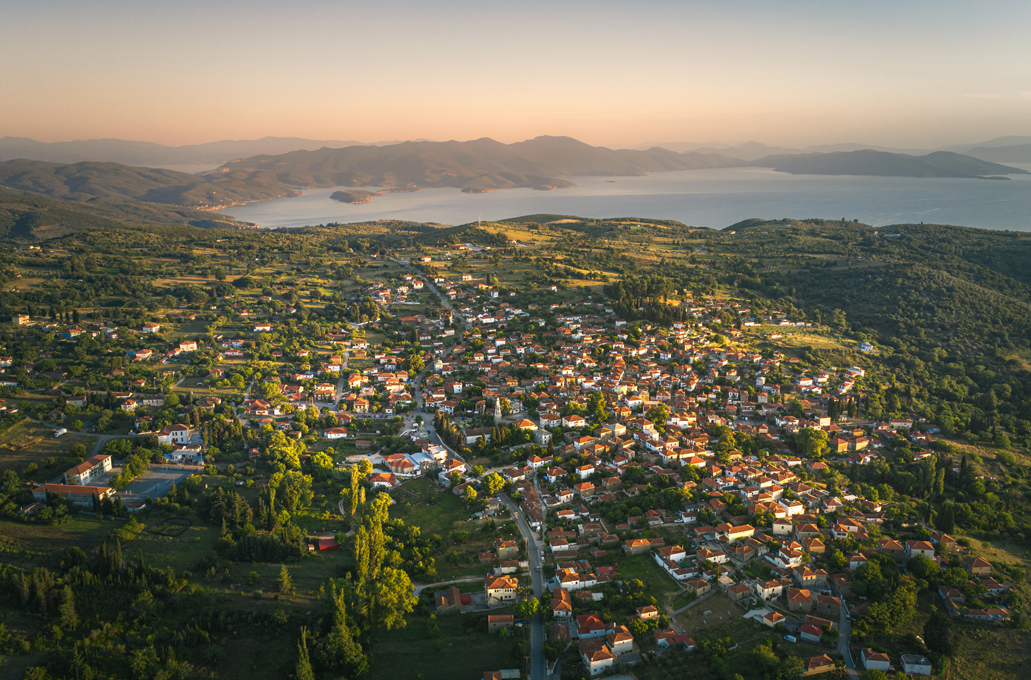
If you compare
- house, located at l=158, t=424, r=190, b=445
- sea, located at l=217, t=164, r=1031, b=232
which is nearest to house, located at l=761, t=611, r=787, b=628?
house, located at l=158, t=424, r=190, b=445

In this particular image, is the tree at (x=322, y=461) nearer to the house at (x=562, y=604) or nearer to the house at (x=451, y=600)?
the house at (x=451, y=600)

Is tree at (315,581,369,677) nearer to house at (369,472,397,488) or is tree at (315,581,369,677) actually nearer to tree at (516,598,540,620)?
tree at (516,598,540,620)

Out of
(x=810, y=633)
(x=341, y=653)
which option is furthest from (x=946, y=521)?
(x=341, y=653)

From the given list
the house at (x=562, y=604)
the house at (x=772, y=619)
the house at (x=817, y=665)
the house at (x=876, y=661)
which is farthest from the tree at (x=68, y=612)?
the house at (x=876, y=661)

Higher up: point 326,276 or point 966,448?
point 326,276

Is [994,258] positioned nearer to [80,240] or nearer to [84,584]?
[84,584]

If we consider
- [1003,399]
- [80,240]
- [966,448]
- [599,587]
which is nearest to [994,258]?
[1003,399]
